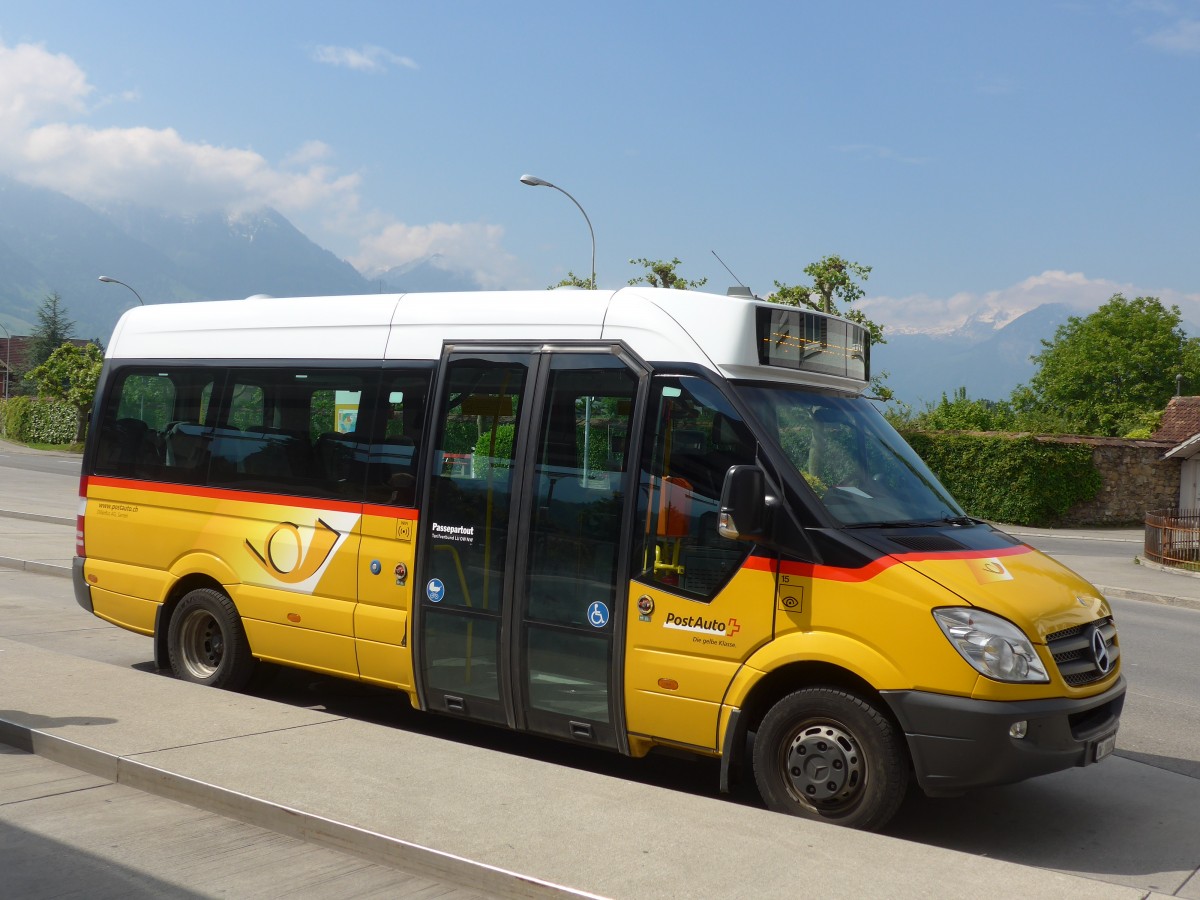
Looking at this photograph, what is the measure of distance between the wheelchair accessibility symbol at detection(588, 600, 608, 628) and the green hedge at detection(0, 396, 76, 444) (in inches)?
2631

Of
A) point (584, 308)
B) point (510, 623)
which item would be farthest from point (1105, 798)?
point (584, 308)

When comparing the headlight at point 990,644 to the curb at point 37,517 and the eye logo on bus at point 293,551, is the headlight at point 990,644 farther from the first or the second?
the curb at point 37,517

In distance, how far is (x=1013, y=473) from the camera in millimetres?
34844

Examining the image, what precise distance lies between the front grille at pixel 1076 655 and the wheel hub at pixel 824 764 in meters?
0.99

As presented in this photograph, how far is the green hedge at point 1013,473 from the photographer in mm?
34625

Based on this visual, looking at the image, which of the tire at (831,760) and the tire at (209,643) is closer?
the tire at (831,760)

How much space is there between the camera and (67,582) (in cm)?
1464

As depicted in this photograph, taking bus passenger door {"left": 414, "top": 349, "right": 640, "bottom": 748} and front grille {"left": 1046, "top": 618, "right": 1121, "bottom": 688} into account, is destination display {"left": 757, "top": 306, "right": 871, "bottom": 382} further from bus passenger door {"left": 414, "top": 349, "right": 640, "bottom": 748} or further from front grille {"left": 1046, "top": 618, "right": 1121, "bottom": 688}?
front grille {"left": 1046, "top": 618, "right": 1121, "bottom": 688}

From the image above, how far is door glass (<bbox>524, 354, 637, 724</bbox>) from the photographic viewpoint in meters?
6.22

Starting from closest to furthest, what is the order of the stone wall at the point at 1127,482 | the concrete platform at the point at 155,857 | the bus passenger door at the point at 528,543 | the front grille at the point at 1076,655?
the concrete platform at the point at 155,857 < the front grille at the point at 1076,655 < the bus passenger door at the point at 528,543 < the stone wall at the point at 1127,482

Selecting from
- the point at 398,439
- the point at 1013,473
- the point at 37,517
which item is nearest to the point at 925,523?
the point at 398,439

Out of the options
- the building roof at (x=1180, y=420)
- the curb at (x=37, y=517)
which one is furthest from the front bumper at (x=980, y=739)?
the building roof at (x=1180, y=420)

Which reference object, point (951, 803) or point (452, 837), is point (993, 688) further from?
point (452, 837)

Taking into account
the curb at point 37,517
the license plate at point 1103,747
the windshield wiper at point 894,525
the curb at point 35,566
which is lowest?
the curb at point 35,566
